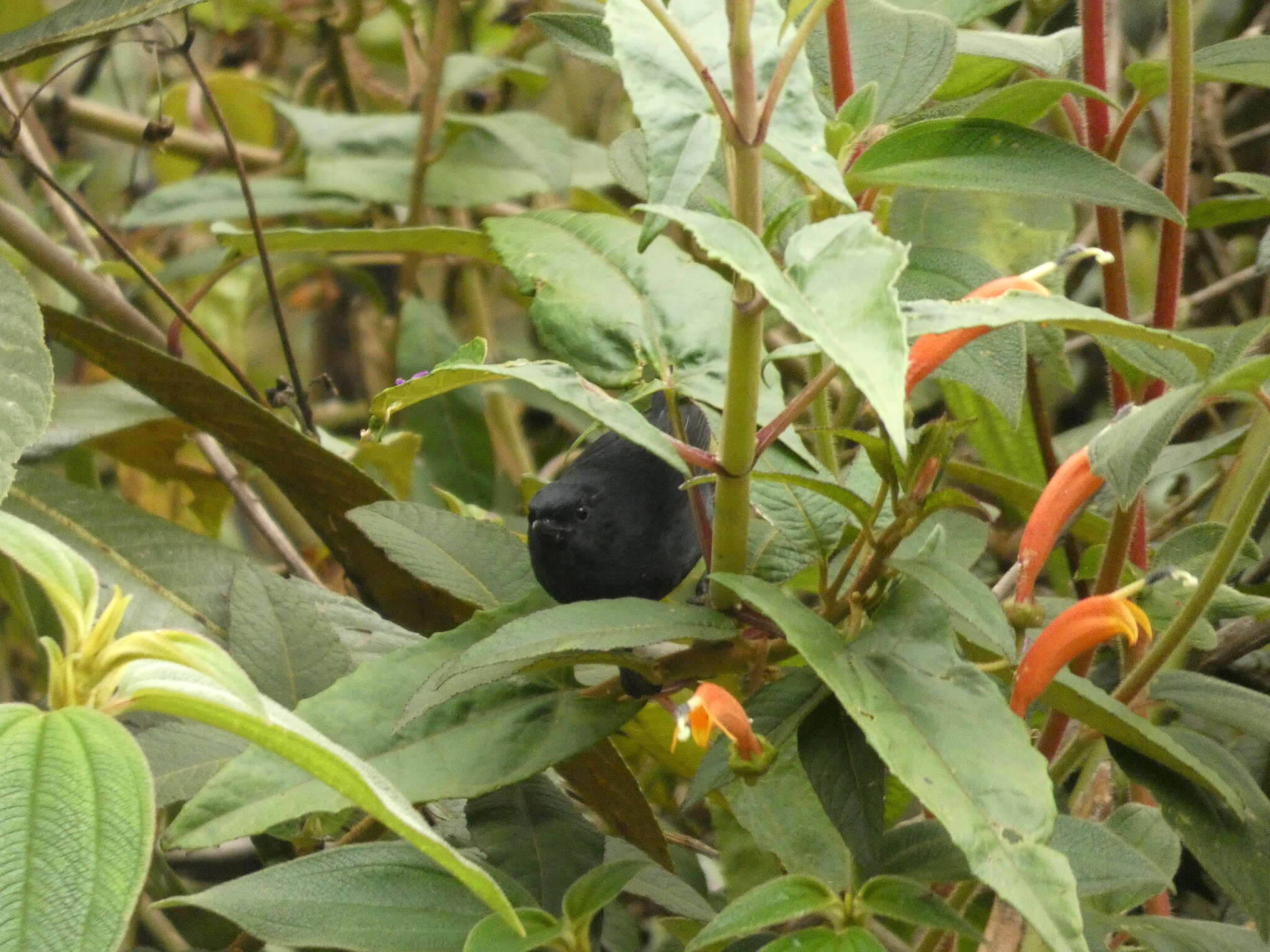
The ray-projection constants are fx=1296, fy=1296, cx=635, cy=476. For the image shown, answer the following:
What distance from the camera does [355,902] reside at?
45 cm

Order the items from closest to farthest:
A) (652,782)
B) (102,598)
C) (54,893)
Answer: (54,893) → (102,598) → (652,782)

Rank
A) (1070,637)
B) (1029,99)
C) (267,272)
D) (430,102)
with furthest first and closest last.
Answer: (430,102) < (267,272) < (1029,99) < (1070,637)

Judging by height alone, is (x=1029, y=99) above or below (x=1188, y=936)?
above

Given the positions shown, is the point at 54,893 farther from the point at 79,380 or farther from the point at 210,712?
the point at 79,380

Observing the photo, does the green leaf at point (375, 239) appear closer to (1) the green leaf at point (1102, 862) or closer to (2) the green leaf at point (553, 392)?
(2) the green leaf at point (553, 392)

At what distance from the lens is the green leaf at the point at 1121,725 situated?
1.44ft

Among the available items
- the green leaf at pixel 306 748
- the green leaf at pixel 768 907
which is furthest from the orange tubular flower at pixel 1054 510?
the green leaf at pixel 306 748

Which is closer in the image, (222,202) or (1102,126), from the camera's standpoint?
(1102,126)

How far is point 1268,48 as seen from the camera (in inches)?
23.3

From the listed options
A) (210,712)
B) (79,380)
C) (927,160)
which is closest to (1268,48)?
(927,160)

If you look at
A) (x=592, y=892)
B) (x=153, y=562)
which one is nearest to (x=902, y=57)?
(x=592, y=892)

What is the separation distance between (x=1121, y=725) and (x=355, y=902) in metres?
0.27

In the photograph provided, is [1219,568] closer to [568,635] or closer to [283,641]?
[568,635]

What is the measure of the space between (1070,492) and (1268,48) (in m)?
0.26
